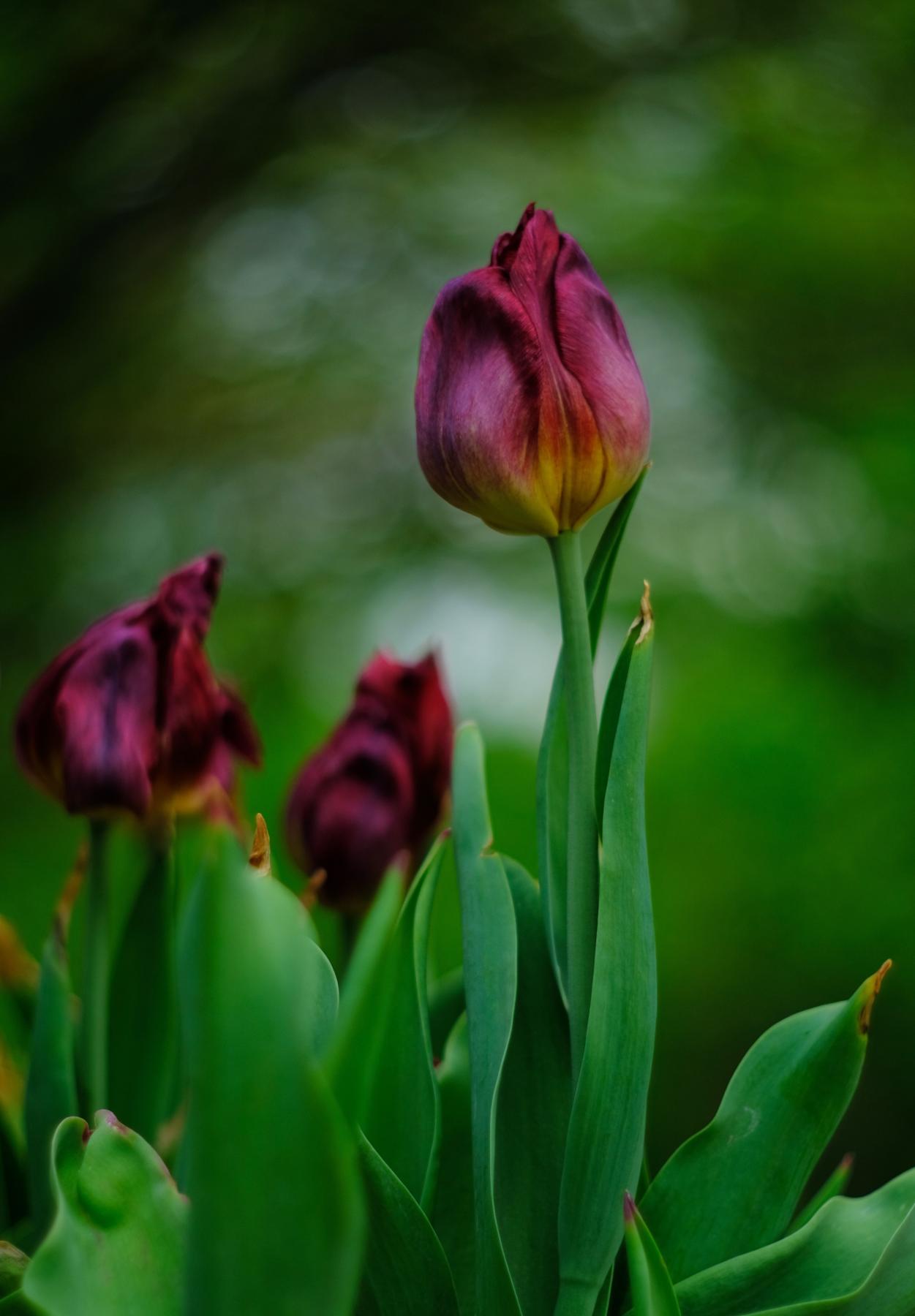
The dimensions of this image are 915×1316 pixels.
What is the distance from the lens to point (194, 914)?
16 cm

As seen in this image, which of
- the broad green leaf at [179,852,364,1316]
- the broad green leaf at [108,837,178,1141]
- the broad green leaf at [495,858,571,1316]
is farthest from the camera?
the broad green leaf at [108,837,178,1141]

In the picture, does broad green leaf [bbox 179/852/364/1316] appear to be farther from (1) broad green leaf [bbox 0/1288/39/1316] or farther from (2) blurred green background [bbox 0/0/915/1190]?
(2) blurred green background [bbox 0/0/915/1190]

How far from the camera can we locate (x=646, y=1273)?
206 mm

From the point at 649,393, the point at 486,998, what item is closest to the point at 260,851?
the point at 486,998

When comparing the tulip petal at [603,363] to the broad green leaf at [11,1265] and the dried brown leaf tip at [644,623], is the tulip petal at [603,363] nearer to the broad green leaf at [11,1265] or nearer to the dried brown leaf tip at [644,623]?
the dried brown leaf tip at [644,623]

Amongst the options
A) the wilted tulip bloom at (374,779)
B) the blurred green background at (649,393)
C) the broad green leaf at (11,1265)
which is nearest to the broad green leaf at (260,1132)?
the broad green leaf at (11,1265)

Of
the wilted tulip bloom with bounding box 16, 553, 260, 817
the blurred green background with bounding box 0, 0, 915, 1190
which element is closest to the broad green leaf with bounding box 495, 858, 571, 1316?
the wilted tulip bloom with bounding box 16, 553, 260, 817

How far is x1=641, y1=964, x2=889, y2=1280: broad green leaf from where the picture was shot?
256mm

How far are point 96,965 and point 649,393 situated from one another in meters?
0.97

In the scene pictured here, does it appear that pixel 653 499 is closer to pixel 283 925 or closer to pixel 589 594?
pixel 589 594

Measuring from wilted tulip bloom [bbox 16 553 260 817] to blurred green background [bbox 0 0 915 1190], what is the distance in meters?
0.78

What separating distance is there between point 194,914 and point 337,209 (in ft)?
3.87

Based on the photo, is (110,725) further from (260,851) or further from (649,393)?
(649,393)

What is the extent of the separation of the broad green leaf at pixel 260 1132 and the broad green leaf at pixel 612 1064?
3.0 inches
